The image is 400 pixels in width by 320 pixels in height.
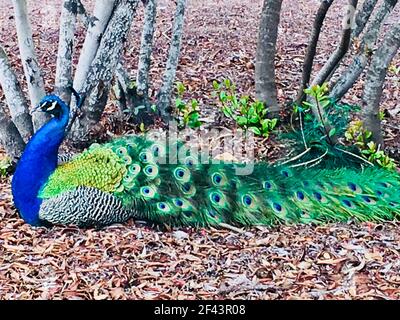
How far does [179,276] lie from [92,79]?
5.75 ft

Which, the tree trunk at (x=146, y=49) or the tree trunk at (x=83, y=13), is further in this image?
the tree trunk at (x=146, y=49)

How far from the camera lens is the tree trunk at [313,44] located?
4.75 metres

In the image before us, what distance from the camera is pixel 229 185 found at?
13.9ft

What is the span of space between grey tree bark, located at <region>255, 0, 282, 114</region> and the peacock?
42.0 inches

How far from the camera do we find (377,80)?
4602 millimetres

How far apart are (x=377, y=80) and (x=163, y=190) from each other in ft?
5.38

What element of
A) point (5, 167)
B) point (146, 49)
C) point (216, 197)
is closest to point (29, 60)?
point (5, 167)

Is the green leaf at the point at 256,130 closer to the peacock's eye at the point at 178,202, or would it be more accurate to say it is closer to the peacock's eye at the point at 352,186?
the peacock's eye at the point at 352,186

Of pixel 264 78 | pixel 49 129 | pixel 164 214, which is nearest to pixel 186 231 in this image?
pixel 164 214

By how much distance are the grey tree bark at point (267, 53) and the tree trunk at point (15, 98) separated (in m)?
1.73

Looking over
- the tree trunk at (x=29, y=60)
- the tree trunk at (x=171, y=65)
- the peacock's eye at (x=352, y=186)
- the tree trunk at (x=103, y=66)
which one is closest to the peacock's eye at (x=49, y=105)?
the tree trunk at (x=103, y=66)

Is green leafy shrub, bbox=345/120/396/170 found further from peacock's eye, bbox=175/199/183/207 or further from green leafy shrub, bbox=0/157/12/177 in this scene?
green leafy shrub, bbox=0/157/12/177

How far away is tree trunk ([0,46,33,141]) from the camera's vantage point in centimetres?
481

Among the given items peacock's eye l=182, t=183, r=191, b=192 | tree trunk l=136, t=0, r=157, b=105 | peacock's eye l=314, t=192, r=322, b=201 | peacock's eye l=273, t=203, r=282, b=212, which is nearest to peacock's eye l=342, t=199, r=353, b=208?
peacock's eye l=314, t=192, r=322, b=201
